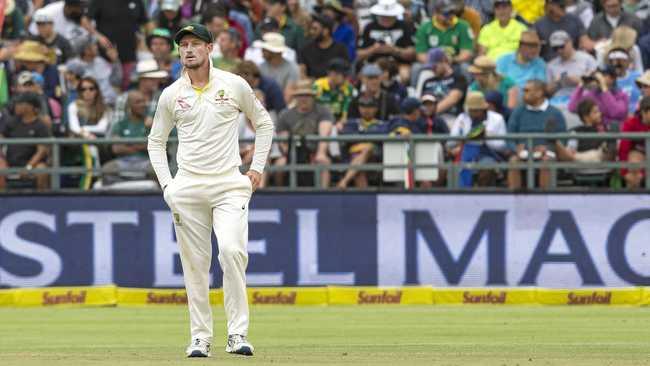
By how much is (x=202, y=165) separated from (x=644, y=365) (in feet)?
9.03

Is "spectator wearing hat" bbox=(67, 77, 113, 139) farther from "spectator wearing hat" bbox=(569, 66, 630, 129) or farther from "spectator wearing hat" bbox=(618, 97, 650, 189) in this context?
"spectator wearing hat" bbox=(618, 97, 650, 189)

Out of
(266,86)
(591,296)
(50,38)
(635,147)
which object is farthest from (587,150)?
(50,38)

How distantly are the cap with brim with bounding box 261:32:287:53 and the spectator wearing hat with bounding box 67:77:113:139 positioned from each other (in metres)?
1.84

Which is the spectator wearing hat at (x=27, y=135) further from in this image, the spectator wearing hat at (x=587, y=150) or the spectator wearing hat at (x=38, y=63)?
the spectator wearing hat at (x=587, y=150)

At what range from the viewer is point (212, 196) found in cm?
958

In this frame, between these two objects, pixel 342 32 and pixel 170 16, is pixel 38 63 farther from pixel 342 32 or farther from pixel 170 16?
pixel 342 32

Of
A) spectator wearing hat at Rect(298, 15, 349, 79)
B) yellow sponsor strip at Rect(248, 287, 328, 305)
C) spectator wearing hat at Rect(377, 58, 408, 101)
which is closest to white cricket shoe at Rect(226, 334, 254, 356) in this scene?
yellow sponsor strip at Rect(248, 287, 328, 305)

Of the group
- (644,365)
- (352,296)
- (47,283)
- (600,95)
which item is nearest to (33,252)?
(47,283)

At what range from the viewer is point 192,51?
9.41 m

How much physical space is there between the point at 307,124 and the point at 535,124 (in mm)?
2247

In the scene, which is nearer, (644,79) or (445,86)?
(644,79)

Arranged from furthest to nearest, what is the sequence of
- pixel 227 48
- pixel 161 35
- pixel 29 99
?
pixel 161 35 → pixel 227 48 → pixel 29 99

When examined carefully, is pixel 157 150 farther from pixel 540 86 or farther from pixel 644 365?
pixel 540 86

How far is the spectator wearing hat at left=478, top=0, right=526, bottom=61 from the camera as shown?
18.5 metres
